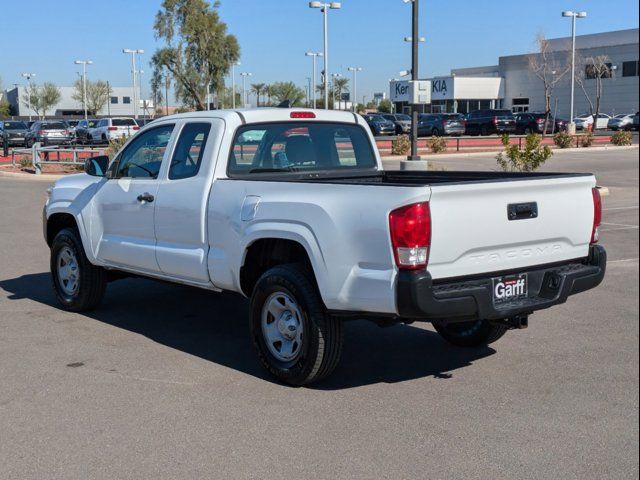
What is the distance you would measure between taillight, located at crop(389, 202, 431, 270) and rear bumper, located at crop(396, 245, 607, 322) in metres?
0.08

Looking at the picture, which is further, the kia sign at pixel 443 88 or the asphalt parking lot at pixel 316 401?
the kia sign at pixel 443 88

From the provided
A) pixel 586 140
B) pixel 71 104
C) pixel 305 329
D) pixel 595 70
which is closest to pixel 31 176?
A: pixel 305 329

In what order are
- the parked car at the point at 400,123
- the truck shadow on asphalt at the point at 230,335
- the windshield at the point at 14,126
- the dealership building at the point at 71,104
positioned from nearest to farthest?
the truck shadow on asphalt at the point at 230,335 < the windshield at the point at 14,126 < the parked car at the point at 400,123 < the dealership building at the point at 71,104

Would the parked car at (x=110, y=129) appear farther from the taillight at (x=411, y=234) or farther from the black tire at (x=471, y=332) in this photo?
the taillight at (x=411, y=234)

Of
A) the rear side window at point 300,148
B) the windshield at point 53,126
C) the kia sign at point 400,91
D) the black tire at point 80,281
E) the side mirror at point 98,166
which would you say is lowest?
the black tire at point 80,281

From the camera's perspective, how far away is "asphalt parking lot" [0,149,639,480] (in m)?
4.44

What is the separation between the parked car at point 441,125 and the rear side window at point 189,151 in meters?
47.6

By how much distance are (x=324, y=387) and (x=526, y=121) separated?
52.0 m

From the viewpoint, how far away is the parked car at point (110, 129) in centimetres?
4659

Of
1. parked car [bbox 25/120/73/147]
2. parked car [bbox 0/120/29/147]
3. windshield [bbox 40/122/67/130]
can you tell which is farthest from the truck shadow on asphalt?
parked car [bbox 0/120/29/147]

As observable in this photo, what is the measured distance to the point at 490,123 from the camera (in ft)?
180

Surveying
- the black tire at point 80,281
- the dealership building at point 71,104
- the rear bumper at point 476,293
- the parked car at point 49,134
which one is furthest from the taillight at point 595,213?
the dealership building at point 71,104

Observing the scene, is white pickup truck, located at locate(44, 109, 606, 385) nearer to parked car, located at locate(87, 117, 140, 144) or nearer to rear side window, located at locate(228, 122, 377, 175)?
rear side window, located at locate(228, 122, 377, 175)

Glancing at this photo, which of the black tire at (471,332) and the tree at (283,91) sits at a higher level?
the tree at (283,91)
